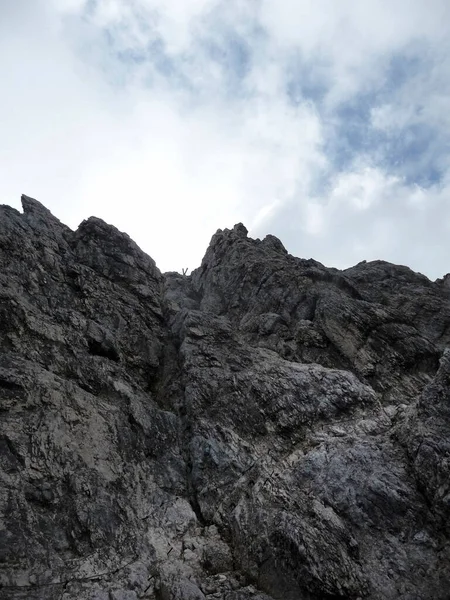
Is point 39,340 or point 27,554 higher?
point 39,340

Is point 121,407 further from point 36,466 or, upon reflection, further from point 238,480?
point 238,480

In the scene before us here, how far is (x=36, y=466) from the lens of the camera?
72.2 ft

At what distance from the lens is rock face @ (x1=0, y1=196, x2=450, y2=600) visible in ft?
65.5

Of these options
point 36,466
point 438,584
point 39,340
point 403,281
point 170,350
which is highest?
point 403,281

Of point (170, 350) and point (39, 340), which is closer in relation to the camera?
point (39, 340)

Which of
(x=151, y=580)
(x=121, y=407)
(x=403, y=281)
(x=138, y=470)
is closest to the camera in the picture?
(x=151, y=580)

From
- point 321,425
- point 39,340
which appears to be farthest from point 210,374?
point 39,340

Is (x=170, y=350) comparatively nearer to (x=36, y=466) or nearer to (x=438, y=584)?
(x=36, y=466)

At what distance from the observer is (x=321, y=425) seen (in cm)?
2989

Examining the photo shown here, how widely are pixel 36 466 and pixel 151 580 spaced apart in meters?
8.54

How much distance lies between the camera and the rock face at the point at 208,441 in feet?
65.5

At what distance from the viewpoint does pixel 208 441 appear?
2881cm

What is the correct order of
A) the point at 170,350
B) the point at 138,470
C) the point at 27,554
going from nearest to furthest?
the point at 27,554 → the point at 138,470 → the point at 170,350

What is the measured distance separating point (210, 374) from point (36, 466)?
15.8m
